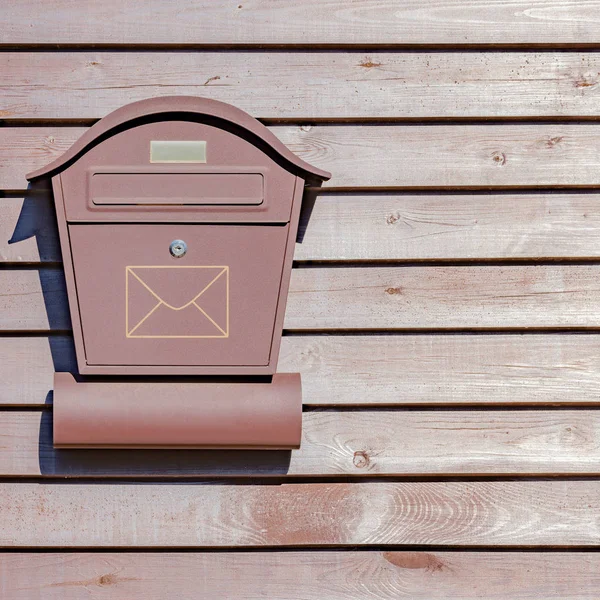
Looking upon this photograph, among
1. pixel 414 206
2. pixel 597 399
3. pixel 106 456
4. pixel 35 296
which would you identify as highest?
pixel 414 206

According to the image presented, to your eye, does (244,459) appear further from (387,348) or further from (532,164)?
(532,164)

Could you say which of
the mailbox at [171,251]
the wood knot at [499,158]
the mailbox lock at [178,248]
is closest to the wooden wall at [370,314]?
the wood knot at [499,158]

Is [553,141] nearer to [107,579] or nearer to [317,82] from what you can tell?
[317,82]

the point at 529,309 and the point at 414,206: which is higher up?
the point at 414,206

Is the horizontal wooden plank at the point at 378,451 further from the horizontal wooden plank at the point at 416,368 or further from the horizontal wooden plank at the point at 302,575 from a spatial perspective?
the horizontal wooden plank at the point at 302,575

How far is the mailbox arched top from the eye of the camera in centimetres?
127

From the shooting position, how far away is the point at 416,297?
1.44 meters

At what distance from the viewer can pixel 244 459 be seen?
4.60 ft

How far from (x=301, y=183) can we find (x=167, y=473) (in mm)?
705

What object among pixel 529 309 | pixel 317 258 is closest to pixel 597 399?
pixel 529 309

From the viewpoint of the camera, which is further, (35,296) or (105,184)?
(35,296)

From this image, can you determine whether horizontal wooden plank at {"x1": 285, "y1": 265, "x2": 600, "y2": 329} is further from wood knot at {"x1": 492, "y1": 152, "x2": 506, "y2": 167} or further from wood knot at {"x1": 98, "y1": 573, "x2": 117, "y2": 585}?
wood knot at {"x1": 98, "y1": 573, "x2": 117, "y2": 585}

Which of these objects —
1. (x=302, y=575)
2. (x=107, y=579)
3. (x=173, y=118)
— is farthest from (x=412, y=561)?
(x=173, y=118)

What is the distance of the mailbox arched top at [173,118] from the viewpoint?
1.27 meters
